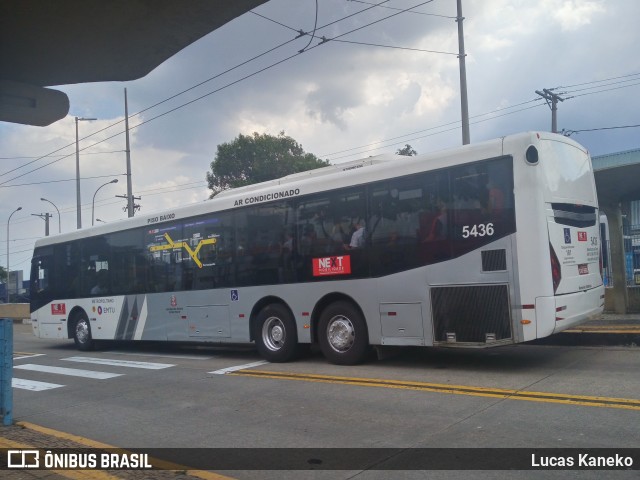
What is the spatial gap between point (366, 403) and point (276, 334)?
163 inches

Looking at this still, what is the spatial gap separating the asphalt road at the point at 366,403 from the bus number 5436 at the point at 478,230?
6.92ft

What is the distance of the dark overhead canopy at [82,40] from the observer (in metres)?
4.20

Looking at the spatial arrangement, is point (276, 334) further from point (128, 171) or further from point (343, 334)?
point (128, 171)

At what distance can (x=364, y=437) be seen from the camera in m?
5.87

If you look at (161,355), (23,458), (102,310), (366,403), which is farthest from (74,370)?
(366,403)

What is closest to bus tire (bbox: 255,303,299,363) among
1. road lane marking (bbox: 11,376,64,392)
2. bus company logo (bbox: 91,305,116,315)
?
road lane marking (bbox: 11,376,64,392)

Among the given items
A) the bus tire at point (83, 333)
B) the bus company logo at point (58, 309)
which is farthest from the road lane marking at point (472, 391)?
the bus company logo at point (58, 309)

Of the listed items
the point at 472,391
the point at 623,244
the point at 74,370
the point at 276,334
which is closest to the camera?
the point at 472,391

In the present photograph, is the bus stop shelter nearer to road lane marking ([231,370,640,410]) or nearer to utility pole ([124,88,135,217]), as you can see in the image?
road lane marking ([231,370,640,410])

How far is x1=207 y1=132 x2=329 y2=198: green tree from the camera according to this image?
43531mm

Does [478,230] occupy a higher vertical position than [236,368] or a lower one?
higher

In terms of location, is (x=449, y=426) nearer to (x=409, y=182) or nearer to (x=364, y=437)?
(x=364, y=437)

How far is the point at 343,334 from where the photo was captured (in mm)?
10078

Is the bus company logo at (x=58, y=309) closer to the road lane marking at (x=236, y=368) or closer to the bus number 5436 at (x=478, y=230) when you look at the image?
the road lane marking at (x=236, y=368)
